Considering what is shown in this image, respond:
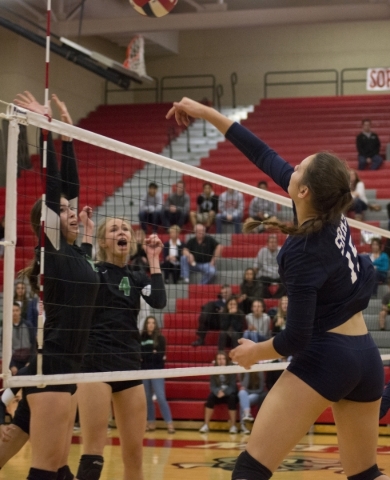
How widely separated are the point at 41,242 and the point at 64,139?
0.90 meters

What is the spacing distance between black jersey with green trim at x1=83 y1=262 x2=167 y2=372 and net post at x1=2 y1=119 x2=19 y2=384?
973 mm

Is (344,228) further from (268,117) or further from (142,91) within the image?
(142,91)

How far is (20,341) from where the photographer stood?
12453mm

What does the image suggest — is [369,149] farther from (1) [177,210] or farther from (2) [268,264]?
(2) [268,264]

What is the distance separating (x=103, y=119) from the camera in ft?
73.9

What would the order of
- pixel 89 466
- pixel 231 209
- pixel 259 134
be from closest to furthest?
pixel 89 466, pixel 231 209, pixel 259 134

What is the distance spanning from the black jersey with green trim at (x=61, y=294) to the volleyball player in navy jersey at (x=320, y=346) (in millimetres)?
1311

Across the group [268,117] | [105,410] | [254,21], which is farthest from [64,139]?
[268,117]

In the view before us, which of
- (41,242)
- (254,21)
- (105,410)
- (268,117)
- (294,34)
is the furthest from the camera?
(294,34)

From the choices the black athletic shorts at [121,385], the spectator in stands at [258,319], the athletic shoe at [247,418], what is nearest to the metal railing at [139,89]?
the spectator in stands at [258,319]

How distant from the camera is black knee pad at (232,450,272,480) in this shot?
3.53 meters

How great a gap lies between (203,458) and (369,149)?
1069cm

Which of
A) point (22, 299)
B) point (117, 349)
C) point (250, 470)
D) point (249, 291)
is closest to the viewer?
point (250, 470)

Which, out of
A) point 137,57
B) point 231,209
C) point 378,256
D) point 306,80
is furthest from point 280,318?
point 306,80
